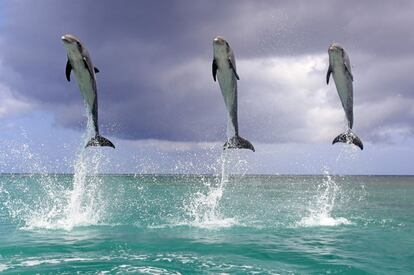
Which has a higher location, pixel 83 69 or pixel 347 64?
pixel 347 64

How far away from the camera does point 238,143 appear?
53.5ft

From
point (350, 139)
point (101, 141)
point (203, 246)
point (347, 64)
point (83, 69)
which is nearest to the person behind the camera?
point (83, 69)

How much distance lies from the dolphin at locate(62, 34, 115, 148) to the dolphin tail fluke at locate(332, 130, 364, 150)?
7.33m

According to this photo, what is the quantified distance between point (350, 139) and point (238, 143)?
3604 millimetres

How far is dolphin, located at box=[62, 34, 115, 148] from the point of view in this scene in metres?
13.9

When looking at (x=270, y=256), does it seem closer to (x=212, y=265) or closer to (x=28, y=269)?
(x=212, y=265)

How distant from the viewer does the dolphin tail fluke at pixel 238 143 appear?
16.2 metres

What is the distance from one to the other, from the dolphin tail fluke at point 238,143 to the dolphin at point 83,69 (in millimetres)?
3805

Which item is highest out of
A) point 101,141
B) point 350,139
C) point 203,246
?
point 350,139

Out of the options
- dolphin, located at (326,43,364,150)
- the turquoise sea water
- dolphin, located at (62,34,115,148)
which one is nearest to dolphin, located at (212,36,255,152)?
dolphin, located at (326,43,364,150)

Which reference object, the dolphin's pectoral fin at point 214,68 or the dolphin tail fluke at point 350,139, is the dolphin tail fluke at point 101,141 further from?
the dolphin tail fluke at point 350,139

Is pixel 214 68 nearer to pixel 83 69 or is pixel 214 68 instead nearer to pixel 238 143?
pixel 238 143

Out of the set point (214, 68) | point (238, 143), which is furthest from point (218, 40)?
point (238, 143)

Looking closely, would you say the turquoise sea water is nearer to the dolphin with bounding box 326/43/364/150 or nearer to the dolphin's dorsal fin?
the dolphin with bounding box 326/43/364/150
